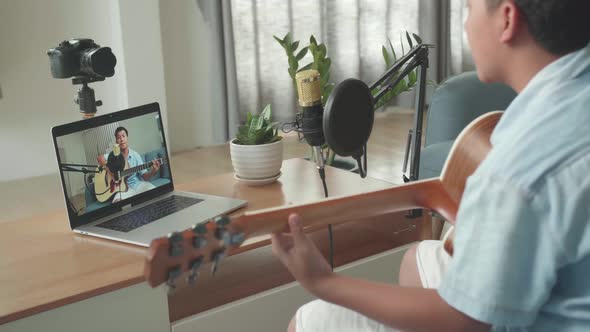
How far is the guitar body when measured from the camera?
1.40 m

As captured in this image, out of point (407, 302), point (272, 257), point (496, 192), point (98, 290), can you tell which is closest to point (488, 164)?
point (496, 192)

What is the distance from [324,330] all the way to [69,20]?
286 cm

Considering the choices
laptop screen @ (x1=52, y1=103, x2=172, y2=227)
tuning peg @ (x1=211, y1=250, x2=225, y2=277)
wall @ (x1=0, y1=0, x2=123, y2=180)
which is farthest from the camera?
wall @ (x1=0, y1=0, x2=123, y2=180)

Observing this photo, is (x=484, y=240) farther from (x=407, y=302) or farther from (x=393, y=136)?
(x=393, y=136)

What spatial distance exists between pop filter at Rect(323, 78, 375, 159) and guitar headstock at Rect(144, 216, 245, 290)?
0.43 meters

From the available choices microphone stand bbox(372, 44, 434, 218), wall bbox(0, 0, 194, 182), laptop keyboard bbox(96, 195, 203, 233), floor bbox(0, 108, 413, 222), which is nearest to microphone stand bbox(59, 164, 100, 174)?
laptop keyboard bbox(96, 195, 203, 233)

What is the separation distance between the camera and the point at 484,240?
2.13 ft

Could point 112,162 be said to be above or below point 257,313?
above

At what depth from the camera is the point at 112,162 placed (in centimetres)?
143

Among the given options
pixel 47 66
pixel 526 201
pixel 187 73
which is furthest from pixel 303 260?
pixel 187 73

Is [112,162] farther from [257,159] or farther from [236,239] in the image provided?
[236,239]

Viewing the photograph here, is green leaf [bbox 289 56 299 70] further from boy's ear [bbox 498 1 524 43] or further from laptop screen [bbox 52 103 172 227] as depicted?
boy's ear [bbox 498 1 524 43]

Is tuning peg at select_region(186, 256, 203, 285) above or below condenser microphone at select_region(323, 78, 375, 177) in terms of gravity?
below

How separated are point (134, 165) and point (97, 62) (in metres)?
0.24
